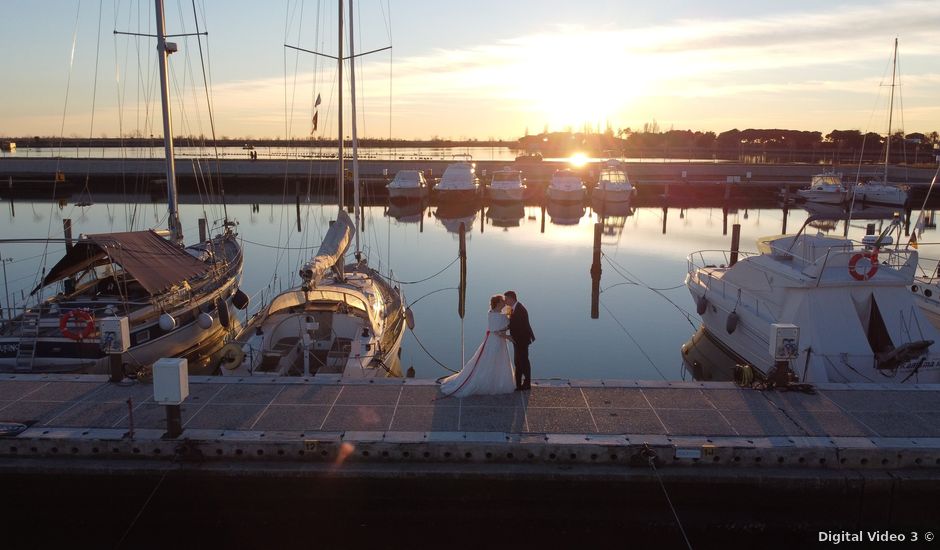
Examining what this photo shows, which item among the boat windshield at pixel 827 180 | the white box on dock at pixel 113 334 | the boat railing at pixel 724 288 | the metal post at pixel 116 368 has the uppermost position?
the boat windshield at pixel 827 180

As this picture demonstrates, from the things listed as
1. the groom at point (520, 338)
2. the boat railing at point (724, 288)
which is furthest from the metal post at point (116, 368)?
the boat railing at point (724, 288)

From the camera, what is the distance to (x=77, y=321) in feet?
42.9

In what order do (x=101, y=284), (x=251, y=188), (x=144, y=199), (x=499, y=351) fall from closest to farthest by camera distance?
(x=499, y=351) → (x=101, y=284) → (x=144, y=199) → (x=251, y=188)

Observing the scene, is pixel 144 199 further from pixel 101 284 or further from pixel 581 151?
pixel 581 151

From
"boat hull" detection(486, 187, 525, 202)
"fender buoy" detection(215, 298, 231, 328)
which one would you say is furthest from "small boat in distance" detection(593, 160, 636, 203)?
"fender buoy" detection(215, 298, 231, 328)

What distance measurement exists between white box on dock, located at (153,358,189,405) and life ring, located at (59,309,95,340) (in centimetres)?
599

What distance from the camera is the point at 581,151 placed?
537ft

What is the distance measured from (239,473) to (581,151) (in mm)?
161298

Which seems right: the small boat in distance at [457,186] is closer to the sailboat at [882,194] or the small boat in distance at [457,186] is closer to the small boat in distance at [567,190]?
the small boat in distance at [567,190]

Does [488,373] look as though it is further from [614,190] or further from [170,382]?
[614,190]

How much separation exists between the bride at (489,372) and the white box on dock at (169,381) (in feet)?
12.1

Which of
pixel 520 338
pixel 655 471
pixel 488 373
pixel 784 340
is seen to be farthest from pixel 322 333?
pixel 784 340

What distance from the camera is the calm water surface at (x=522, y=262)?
61.5 ft

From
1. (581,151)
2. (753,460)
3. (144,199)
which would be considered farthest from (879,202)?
(581,151)
